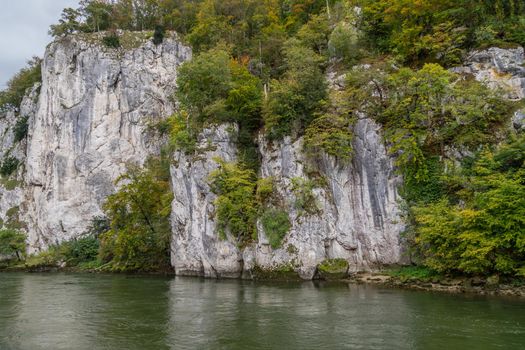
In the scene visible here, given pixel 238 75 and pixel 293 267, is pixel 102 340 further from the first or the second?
pixel 238 75

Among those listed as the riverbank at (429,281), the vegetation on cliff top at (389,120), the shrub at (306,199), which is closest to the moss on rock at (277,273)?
the riverbank at (429,281)

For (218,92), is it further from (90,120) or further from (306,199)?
(90,120)

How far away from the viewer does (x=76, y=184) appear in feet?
167

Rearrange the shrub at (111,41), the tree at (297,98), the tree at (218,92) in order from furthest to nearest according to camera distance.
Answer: the shrub at (111,41) < the tree at (218,92) < the tree at (297,98)

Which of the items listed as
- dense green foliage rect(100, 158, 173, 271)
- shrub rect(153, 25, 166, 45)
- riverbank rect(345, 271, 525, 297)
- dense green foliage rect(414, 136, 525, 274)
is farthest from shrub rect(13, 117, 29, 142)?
dense green foliage rect(414, 136, 525, 274)

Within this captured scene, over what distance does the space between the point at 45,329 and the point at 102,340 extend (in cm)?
335

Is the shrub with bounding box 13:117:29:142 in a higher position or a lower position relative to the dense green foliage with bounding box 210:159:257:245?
higher

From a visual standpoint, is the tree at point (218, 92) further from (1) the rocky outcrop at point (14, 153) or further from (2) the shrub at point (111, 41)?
(1) the rocky outcrop at point (14, 153)

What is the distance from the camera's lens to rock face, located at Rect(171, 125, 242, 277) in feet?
103

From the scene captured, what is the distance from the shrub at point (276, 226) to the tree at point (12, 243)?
35030mm

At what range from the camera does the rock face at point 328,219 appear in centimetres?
2752

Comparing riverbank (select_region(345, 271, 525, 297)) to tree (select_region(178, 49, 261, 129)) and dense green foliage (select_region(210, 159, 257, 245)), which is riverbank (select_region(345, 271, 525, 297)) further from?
tree (select_region(178, 49, 261, 129))

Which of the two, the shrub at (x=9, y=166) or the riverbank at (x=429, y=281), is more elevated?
the shrub at (x=9, y=166)

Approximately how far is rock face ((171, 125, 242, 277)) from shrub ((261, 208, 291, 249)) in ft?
10.8
